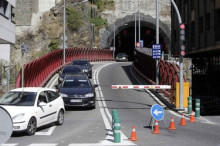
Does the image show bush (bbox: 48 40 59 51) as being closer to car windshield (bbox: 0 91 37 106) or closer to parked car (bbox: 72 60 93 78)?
parked car (bbox: 72 60 93 78)

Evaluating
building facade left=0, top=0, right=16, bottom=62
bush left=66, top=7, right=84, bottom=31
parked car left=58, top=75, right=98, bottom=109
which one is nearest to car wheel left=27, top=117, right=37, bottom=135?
parked car left=58, top=75, right=98, bottom=109

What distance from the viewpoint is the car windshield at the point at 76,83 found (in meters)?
23.6

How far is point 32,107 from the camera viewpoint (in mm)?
14703

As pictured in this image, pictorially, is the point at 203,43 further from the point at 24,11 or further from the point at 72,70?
the point at 24,11

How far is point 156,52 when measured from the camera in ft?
98.7

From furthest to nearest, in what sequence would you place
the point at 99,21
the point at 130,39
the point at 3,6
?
the point at 130,39, the point at 99,21, the point at 3,6

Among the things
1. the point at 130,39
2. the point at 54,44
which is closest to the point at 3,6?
the point at 54,44

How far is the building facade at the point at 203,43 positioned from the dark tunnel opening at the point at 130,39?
4242 centimetres

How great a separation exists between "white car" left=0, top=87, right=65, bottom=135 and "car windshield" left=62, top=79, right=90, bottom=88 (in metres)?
6.30

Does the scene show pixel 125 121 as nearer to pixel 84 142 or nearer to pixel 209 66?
pixel 84 142

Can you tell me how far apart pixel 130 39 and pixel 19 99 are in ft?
304

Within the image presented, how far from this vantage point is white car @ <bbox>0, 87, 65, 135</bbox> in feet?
45.9

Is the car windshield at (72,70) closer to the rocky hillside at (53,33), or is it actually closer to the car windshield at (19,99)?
the car windshield at (19,99)

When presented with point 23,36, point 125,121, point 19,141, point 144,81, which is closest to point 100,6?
point 23,36
